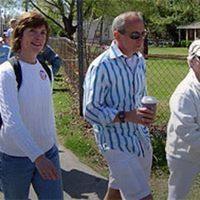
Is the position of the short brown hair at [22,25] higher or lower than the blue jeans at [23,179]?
higher

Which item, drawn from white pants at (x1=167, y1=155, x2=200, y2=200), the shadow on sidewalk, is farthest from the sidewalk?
white pants at (x1=167, y1=155, x2=200, y2=200)

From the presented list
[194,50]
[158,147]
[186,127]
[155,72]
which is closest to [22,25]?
[194,50]

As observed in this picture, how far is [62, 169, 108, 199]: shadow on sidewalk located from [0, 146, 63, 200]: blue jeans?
2073 millimetres

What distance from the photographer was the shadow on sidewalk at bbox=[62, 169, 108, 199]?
562 centimetres

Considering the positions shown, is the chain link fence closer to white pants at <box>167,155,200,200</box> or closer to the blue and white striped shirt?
white pants at <box>167,155,200,200</box>

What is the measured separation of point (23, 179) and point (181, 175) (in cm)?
123

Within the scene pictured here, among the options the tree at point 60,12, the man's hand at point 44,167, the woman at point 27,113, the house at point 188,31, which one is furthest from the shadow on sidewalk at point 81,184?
the house at point 188,31

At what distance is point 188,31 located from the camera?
87000 millimetres

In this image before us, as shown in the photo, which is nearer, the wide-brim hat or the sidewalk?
the wide-brim hat

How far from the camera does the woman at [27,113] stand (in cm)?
311

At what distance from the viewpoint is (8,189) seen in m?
3.41

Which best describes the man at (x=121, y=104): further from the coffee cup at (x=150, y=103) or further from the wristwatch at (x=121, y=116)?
the coffee cup at (x=150, y=103)

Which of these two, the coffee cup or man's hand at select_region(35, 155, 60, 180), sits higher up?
the coffee cup

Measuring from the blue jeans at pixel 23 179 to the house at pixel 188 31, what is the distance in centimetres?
7851
